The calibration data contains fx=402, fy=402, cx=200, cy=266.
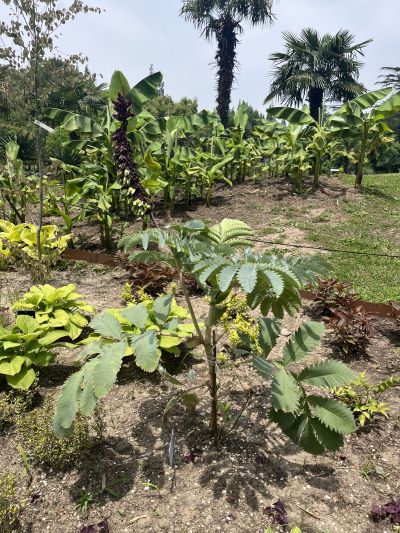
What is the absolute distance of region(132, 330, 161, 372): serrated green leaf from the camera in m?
1.72

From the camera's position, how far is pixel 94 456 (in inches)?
93.2

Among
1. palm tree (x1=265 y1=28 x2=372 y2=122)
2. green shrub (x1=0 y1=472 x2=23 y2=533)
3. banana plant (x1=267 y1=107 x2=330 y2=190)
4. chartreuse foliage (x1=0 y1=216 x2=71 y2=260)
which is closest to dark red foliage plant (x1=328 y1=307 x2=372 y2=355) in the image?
green shrub (x1=0 y1=472 x2=23 y2=533)

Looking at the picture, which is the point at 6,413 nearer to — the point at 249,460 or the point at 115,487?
the point at 115,487

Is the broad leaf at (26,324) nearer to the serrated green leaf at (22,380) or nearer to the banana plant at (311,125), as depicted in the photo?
the serrated green leaf at (22,380)

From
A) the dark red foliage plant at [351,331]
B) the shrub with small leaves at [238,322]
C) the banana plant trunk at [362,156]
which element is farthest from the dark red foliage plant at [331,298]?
the banana plant trunk at [362,156]

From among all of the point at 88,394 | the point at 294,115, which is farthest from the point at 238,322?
the point at 294,115

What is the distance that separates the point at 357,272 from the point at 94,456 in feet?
14.8

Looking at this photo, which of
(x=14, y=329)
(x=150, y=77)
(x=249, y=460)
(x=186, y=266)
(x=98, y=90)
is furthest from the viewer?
(x=98, y=90)

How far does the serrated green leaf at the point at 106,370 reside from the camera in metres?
1.68

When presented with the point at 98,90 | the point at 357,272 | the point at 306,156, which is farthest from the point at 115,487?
the point at 98,90

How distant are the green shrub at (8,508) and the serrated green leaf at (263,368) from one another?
52.7 inches

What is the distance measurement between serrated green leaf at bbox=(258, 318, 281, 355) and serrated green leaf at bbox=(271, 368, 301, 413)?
6.6 inches

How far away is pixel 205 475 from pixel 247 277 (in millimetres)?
1335

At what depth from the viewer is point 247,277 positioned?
151cm
